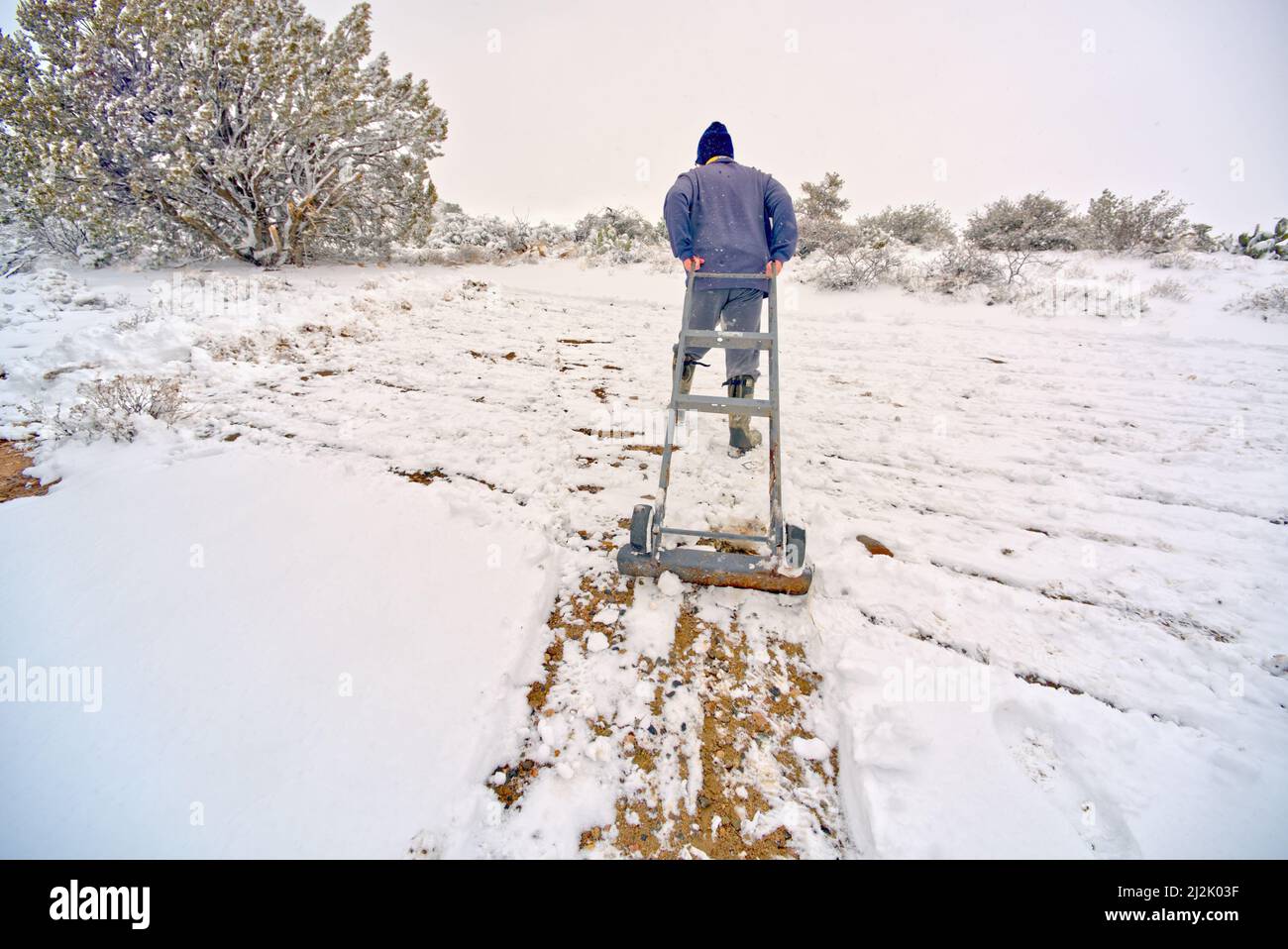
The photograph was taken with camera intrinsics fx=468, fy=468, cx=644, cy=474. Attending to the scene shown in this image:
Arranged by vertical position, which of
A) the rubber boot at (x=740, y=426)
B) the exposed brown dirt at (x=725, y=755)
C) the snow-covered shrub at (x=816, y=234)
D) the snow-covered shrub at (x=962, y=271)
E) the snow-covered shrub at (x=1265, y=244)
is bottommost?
the exposed brown dirt at (x=725, y=755)

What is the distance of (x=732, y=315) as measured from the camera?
3590 millimetres

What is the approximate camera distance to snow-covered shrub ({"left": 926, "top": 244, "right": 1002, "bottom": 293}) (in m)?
9.39

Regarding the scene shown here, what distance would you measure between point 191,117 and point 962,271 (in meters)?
14.6

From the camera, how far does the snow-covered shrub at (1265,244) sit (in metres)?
10.3

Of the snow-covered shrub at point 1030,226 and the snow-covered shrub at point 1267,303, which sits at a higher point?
the snow-covered shrub at point 1030,226

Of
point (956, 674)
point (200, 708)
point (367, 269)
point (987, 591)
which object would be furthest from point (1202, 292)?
point (367, 269)

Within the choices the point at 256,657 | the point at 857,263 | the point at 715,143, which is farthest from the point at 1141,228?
the point at 256,657

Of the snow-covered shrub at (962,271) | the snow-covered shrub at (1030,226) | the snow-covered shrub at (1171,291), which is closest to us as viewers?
the snow-covered shrub at (1171,291)

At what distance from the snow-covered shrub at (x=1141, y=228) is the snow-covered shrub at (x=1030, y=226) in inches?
23.4

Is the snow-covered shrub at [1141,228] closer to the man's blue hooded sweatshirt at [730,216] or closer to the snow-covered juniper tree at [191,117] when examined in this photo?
the man's blue hooded sweatshirt at [730,216]

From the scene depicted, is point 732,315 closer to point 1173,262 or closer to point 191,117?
point 191,117

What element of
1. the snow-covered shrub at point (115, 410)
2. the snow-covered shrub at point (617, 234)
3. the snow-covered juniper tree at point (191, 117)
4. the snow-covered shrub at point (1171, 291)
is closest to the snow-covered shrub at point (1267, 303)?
the snow-covered shrub at point (1171, 291)
